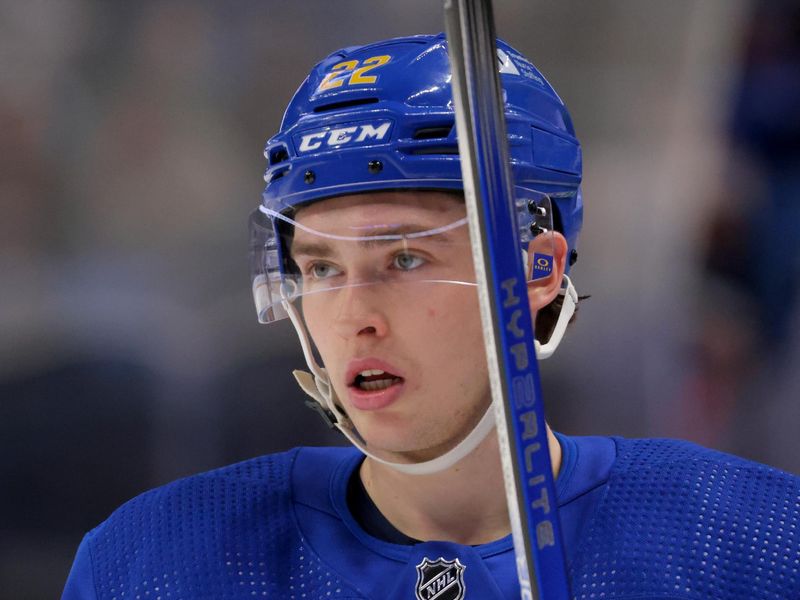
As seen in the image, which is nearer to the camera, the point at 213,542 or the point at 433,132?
the point at 433,132

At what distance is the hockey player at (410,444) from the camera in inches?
57.3

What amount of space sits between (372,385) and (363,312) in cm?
10

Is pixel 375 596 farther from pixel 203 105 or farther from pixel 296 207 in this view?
pixel 203 105

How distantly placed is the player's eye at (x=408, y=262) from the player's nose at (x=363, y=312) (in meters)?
0.04

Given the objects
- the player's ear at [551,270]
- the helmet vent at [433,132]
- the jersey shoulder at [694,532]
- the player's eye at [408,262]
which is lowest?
the jersey shoulder at [694,532]

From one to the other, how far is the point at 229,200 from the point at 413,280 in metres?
1.04

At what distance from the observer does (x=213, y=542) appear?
161cm

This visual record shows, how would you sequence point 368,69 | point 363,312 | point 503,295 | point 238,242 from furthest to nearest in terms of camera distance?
point 238,242
point 368,69
point 363,312
point 503,295

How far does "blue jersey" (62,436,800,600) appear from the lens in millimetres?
1460

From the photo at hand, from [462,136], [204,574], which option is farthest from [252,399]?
[462,136]

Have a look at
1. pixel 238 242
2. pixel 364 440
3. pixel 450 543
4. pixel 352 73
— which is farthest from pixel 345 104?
pixel 238 242

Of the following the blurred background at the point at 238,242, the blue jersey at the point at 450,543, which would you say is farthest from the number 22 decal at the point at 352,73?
the blurred background at the point at 238,242

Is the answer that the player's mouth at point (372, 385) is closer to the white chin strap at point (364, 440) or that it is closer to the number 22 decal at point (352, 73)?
the white chin strap at point (364, 440)

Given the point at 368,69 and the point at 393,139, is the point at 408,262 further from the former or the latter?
the point at 368,69
